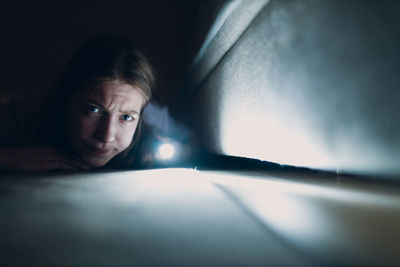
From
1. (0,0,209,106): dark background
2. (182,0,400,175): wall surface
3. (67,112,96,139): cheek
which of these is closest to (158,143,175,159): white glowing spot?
(67,112,96,139): cheek

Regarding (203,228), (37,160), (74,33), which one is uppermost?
(74,33)

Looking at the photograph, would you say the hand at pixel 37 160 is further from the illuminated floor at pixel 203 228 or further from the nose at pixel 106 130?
the illuminated floor at pixel 203 228

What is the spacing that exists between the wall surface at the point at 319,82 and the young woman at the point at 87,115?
418 millimetres

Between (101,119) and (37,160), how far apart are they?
0.73ft

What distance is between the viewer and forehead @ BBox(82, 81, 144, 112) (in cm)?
83

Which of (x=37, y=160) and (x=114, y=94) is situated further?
(x=114, y=94)

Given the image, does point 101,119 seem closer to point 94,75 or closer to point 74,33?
point 94,75

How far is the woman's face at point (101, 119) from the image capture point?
2.73 ft

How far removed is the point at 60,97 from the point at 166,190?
2.61ft

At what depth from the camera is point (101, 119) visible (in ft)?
2.77

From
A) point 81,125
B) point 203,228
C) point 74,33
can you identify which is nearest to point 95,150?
point 81,125

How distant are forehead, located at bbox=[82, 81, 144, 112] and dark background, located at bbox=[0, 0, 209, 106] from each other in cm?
73

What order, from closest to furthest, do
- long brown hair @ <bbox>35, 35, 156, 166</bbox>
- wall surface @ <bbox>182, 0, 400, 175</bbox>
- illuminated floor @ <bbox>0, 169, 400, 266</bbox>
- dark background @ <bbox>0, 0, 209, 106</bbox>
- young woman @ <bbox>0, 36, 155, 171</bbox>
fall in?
illuminated floor @ <bbox>0, 169, 400, 266</bbox> < wall surface @ <bbox>182, 0, 400, 175</bbox> < young woman @ <bbox>0, 36, 155, 171</bbox> < long brown hair @ <bbox>35, 35, 156, 166</bbox> < dark background @ <bbox>0, 0, 209, 106</bbox>

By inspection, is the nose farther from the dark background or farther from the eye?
the dark background
